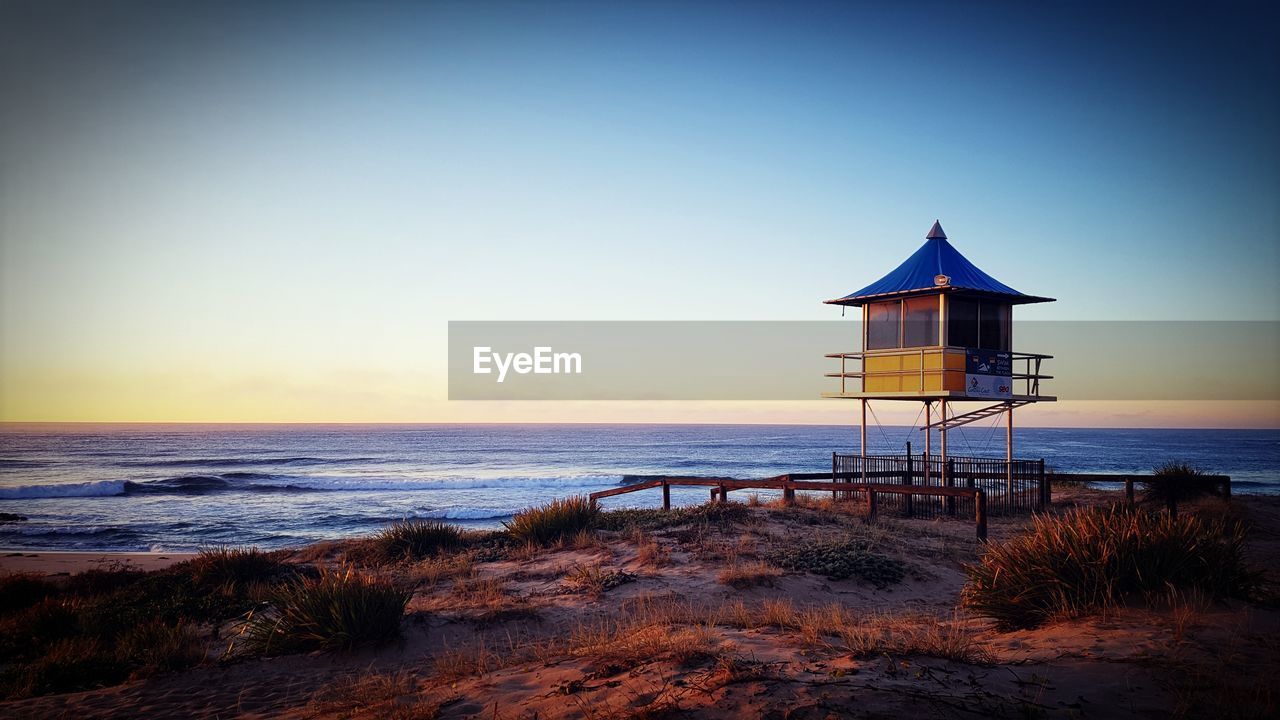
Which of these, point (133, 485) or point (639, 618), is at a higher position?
point (639, 618)

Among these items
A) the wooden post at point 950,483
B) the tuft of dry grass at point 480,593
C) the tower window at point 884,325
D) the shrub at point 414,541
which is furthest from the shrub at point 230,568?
the wooden post at point 950,483

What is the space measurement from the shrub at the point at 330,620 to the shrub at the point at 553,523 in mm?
5398

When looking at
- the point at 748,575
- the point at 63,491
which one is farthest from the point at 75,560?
the point at 63,491

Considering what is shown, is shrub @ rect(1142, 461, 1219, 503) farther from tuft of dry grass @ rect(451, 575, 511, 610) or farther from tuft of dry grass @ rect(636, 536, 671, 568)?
tuft of dry grass @ rect(451, 575, 511, 610)

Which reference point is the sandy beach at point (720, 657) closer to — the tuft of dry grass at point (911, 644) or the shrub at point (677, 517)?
the tuft of dry grass at point (911, 644)

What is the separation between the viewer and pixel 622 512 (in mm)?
16422

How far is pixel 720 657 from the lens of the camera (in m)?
5.94

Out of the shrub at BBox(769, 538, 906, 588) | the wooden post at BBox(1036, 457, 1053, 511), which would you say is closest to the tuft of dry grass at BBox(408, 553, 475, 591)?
the shrub at BBox(769, 538, 906, 588)

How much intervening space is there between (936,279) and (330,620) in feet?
52.4

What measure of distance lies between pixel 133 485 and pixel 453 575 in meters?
40.1

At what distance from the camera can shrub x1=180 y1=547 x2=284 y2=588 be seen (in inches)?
475

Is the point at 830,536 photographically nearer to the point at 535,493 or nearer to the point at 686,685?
the point at 686,685

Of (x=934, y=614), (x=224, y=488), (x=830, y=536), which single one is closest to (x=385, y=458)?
(x=224, y=488)

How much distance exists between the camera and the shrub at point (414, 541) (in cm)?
1400
